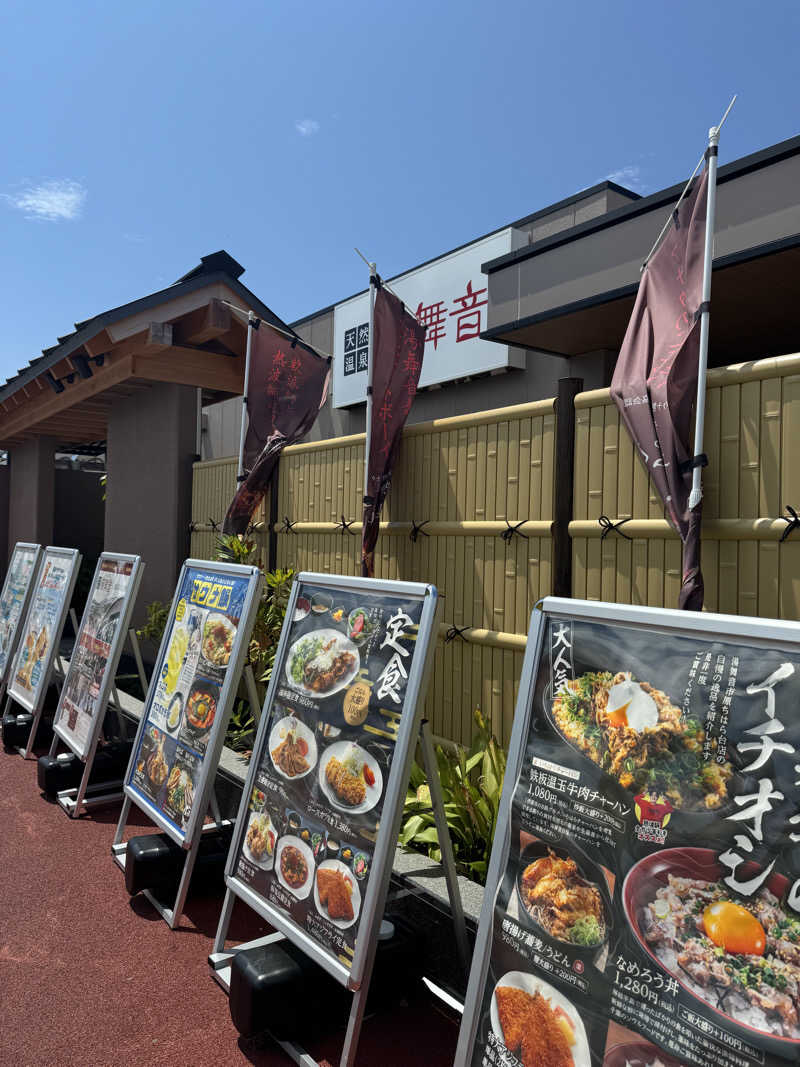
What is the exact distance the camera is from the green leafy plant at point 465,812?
3950 mm

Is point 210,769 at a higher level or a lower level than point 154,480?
lower

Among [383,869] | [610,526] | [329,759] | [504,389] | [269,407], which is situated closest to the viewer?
[383,869]

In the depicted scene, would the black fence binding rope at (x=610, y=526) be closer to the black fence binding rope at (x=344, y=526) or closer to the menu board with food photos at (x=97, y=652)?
the black fence binding rope at (x=344, y=526)

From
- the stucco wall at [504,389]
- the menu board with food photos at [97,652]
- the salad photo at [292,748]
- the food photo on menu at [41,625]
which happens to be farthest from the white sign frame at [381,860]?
the stucco wall at [504,389]

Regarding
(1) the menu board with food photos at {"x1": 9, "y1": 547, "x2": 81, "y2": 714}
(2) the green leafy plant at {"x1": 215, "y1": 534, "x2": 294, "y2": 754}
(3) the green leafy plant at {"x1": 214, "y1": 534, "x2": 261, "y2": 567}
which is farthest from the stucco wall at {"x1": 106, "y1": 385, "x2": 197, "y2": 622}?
(2) the green leafy plant at {"x1": 215, "y1": 534, "x2": 294, "y2": 754}

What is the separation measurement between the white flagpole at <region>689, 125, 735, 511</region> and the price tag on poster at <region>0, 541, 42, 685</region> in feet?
21.5

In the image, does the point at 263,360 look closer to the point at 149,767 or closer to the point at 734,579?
the point at 149,767

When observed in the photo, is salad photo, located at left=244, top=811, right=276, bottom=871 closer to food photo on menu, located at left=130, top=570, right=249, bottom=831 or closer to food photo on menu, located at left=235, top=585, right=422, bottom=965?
food photo on menu, located at left=235, top=585, right=422, bottom=965

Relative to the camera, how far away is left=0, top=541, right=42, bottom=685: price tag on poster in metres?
7.60

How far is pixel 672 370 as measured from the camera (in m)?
A: 3.92

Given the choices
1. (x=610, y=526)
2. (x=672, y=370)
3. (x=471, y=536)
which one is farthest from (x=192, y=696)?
(x=672, y=370)

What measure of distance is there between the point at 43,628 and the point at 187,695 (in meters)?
3.32

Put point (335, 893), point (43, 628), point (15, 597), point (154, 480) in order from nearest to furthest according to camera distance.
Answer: point (335, 893), point (43, 628), point (15, 597), point (154, 480)

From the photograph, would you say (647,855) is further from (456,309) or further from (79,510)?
(79,510)
